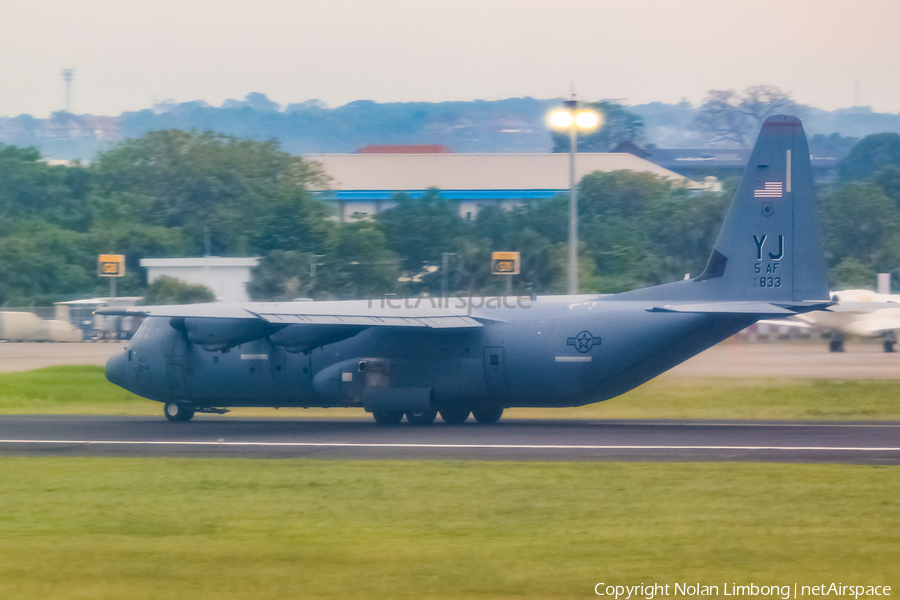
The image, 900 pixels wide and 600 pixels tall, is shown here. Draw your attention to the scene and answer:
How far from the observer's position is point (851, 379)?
91.9 ft

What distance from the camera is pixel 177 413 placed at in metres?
25.5

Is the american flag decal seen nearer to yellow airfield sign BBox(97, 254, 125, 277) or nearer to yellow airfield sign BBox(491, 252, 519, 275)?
yellow airfield sign BBox(491, 252, 519, 275)

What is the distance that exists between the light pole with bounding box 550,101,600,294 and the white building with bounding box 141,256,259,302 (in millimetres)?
20603

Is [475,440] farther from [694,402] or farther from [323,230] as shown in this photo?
[323,230]

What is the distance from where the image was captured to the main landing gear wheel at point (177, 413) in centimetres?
2550

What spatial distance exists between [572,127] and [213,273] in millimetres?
23579

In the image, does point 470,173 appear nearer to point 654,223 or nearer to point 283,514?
point 654,223

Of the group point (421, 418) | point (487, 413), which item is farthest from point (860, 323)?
point (421, 418)

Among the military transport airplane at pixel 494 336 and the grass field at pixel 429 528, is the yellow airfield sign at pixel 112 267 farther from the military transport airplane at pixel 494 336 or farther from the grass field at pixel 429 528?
the grass field at pixel 429 528

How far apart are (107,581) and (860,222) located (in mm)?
56148

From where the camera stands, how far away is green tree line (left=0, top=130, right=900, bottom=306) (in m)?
49.6

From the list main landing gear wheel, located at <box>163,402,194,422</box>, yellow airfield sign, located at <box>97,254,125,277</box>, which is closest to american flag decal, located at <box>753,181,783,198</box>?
main landing gear wheel, located at <box>163,402,194,422</box>

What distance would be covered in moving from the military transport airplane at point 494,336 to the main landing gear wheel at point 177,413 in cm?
11

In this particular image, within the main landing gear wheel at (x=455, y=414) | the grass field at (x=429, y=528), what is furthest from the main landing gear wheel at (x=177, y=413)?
the grass field at (x=429, y=528)
